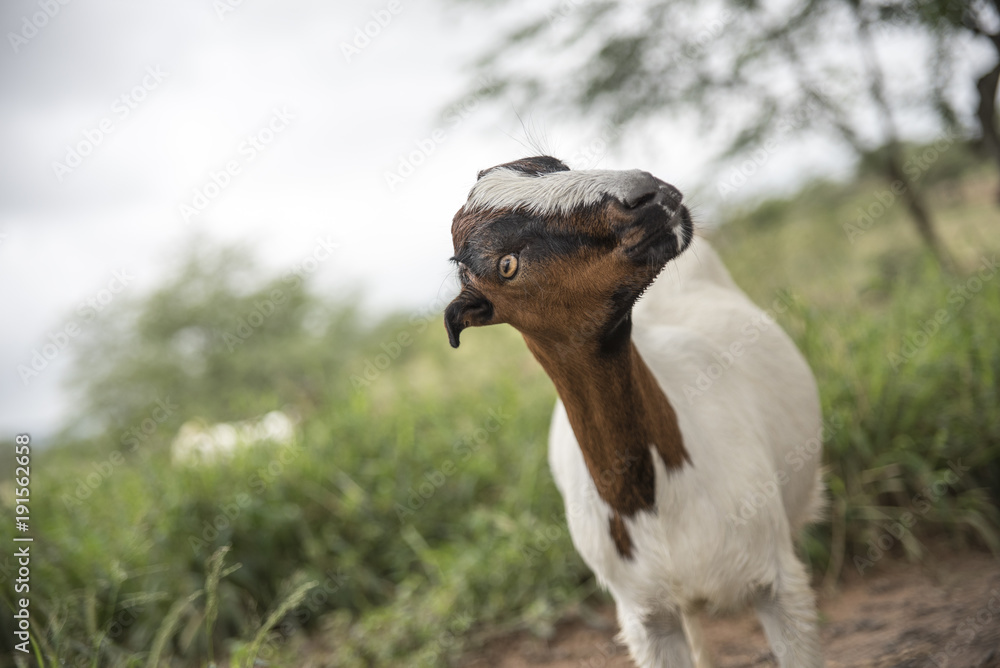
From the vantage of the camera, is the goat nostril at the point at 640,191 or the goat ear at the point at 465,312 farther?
the goat ear at the point at 465,312

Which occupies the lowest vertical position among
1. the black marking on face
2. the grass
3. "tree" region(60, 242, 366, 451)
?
the grass

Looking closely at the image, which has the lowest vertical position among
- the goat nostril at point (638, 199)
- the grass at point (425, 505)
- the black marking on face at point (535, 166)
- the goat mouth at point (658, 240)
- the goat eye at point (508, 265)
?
the grass at point (425, 505)

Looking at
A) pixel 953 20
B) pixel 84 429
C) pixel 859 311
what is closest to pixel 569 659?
pixel 859 311

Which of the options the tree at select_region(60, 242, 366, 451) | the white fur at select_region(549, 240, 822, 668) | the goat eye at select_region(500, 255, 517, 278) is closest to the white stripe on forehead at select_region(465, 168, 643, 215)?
the goat eye at select_region(500, 255, 517, 278)

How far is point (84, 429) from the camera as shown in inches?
457

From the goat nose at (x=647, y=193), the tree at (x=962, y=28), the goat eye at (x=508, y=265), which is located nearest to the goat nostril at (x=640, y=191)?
the goat nose at (x=647, y=193)

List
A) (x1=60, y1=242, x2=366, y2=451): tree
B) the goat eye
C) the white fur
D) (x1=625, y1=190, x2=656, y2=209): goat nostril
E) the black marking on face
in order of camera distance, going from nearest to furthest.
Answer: (x1=625, y1=190, x2=656, y2=209): goat nostril → the goat eye → the black marking on face → the white fur → (x1=60, y1=242, x2=366, y2=451): tree

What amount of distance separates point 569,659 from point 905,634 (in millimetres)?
1595

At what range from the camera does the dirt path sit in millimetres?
2703

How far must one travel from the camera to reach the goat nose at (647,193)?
1669mm

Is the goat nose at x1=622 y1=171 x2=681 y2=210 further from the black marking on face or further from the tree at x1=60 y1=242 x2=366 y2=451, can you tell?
the tree at x1=60 y1=242 x2=366 y2=451

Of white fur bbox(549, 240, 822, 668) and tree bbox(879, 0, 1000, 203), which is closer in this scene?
white fur bbox(549, 240, 822, 668)

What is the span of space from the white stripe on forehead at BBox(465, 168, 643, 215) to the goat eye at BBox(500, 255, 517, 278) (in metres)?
0.13

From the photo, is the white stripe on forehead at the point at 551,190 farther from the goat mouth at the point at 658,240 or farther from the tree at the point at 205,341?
the tree at the point at 205,341
